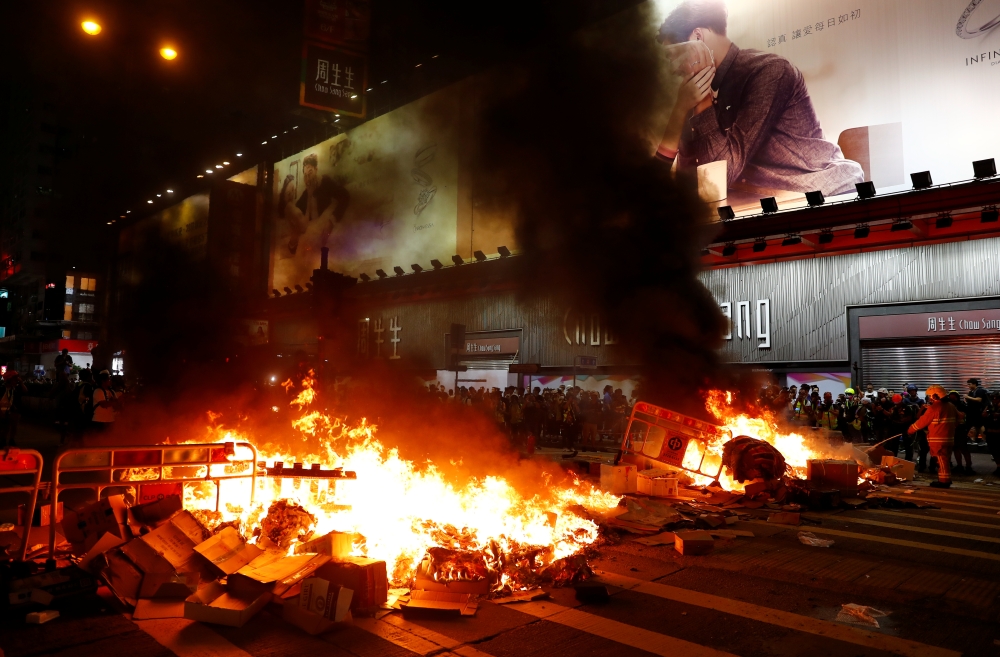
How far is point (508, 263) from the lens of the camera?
66.6 ft

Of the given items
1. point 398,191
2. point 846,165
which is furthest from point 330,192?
point 846,165

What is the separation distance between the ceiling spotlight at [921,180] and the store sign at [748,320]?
477 centimetres

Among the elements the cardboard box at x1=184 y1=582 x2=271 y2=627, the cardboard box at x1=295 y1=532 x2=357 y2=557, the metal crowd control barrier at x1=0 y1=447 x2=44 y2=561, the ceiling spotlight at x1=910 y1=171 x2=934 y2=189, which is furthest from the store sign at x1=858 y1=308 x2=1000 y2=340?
the metal crowd control barrier at x1=0 y1=447 x2=44 y2=561

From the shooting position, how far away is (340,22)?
1183cm

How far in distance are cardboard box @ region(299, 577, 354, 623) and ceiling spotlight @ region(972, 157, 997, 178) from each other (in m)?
16.6

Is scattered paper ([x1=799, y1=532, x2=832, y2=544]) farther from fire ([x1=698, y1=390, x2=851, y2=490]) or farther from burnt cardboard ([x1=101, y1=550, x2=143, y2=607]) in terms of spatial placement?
burnt cardboard ([x1=101, y1=550, x2=143, y2=607])

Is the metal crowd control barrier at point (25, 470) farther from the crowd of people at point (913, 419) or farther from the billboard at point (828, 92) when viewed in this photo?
the billboard at point (828, 92)

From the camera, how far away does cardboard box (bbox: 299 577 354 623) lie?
12.2ft

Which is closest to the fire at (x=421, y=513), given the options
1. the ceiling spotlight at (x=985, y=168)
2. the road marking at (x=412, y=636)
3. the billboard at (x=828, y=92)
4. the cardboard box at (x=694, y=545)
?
the road marking at (x=412, y=636)

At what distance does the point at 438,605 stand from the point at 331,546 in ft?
3.28

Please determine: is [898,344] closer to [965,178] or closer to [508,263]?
[965,178]

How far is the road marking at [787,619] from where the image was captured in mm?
3574

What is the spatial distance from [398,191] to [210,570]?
21709 mm

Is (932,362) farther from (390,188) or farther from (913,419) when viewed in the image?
(390,188)
